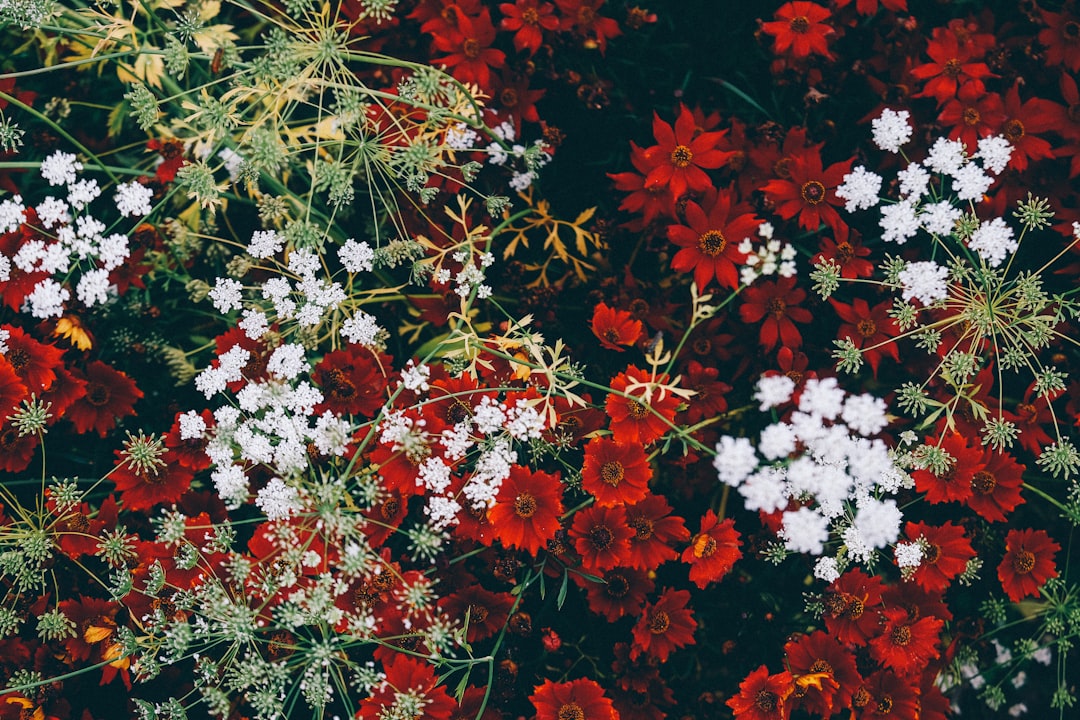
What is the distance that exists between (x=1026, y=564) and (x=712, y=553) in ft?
2.97

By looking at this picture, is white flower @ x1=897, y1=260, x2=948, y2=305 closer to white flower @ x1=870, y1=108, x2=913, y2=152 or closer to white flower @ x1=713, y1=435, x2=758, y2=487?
white flower @ x1=870, y1=108, x2=913, y2=152

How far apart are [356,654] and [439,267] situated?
1.11 meters

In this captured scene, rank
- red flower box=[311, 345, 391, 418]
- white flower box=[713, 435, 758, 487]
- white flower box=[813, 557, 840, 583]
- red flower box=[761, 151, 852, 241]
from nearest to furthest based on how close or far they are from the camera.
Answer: white flower box=[713, 435, 758, 487], white flower box=[813, 557, 840, 583], red flower box=[311, 345, 391, 418], red flower box=[761, 151, 852, 241]

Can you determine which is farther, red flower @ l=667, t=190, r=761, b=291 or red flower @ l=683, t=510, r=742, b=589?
red flower @ l=667, t=190, r=761, b=291

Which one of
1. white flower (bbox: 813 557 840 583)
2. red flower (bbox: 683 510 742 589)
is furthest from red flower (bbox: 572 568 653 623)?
white flower (bbox: 813 557 840 583)

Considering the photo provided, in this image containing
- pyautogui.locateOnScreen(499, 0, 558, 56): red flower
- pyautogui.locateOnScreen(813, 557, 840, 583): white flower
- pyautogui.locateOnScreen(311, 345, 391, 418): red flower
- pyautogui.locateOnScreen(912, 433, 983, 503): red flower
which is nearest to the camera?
pyautogui.locateOnScreen(813, 557, 840, 583): white flower

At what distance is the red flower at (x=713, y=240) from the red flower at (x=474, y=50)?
0.72 meters

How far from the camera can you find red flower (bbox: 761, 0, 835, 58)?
2.21 metres

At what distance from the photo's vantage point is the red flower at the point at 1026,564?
220cm

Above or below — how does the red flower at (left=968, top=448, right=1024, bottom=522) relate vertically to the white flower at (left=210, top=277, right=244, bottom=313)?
above

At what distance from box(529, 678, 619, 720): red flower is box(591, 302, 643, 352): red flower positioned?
87 cm

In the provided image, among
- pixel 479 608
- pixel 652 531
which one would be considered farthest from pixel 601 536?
pixel 479 608

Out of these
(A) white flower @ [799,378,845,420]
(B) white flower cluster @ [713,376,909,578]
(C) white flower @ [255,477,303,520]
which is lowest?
(C) white flower @ [255,477,303,520]

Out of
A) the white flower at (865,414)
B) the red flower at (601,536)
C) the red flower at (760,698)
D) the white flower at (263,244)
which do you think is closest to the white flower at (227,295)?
the white flower at (263,244)
